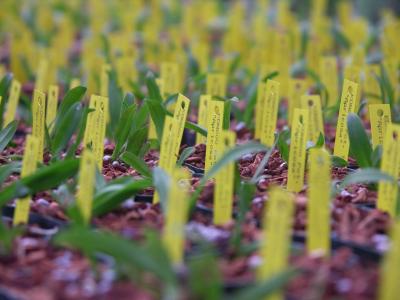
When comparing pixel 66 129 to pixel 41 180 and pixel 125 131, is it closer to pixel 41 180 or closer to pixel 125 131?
pixel 125 131

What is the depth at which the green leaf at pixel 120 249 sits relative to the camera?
3.21 ft

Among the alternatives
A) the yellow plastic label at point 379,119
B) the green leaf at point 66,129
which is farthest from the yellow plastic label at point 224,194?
the green leaf at point 66,129

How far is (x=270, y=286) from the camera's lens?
3.07 ft

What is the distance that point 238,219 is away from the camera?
124 cm

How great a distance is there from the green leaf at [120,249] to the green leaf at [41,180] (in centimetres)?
28

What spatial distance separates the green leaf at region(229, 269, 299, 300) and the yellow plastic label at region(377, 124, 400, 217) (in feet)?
1.31

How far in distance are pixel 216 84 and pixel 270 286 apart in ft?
3.88

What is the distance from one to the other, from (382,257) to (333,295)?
13 centimetres

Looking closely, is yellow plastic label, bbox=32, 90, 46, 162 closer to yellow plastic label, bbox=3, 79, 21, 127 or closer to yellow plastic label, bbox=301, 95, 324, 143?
yellow plastic label, bbox=3, 79, 21, 127

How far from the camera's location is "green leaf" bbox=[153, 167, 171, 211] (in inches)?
49.6

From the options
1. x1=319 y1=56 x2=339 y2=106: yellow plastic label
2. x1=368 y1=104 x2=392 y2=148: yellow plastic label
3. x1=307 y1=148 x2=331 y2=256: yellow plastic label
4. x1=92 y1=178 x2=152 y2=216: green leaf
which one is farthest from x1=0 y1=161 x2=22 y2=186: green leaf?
x1=319 y1=56 x2=339 y2=106: yellow plastic label

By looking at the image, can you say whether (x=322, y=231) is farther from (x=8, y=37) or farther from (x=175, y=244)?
(x=8, y=37)

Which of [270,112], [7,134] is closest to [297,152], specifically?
[270,112]

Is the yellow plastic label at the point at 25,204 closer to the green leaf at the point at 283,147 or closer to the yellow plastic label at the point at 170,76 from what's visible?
the green leaf at the point at 283,147
